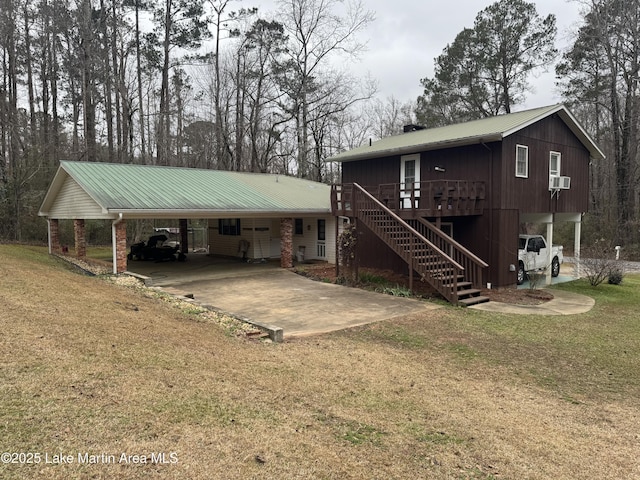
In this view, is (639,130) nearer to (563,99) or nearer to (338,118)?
(563,99)

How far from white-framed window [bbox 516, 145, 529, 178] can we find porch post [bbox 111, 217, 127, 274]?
1240 centimetres

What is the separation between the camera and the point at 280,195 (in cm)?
1794

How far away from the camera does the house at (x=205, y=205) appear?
13.1 meters

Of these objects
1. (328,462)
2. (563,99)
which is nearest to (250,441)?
(328,462)

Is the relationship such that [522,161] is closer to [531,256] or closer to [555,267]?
[531,256]

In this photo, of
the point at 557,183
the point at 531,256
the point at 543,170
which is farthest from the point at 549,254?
the point at 543,170

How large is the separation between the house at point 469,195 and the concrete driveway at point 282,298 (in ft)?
5.98

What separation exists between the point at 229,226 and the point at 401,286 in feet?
35.4

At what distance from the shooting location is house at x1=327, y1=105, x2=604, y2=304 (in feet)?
39.5

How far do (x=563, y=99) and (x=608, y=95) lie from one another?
2.49m

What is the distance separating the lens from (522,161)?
1373cm

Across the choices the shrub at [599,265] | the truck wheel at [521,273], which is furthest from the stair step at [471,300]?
the shrub at [599,265]

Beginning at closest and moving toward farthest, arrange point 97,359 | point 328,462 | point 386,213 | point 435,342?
point 328,462, point 97,359, point 435,342, point 386,213

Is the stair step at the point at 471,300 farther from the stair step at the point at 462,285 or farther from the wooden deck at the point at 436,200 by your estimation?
the wooden deck at the point at 436,200
